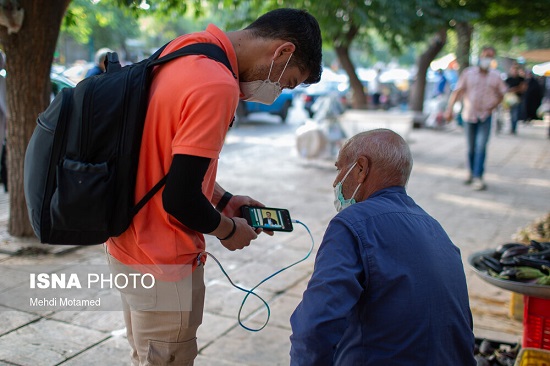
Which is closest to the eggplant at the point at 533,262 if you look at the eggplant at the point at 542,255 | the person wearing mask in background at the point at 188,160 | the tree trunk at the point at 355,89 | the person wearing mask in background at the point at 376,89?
the eggplant at the point at 542,255

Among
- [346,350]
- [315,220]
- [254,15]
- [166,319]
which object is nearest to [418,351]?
[346,350]

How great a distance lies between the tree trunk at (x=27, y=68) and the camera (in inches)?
205

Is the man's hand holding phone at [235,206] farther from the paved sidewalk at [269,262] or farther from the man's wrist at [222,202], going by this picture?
the paved sidewalk at [269,262]

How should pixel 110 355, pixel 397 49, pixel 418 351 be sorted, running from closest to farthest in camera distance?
pixel 418 351 → pixel 110 355 → pixel 397 49

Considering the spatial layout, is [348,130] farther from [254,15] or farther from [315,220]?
[315,220]

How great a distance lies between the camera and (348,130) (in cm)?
1352

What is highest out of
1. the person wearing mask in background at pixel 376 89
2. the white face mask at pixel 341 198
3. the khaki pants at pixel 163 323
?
the white face mask at pixel 341 198

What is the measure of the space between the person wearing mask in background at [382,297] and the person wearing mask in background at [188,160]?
1.43 ft

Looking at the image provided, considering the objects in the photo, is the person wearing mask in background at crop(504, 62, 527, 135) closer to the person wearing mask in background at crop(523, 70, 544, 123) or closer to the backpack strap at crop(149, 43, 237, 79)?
the person wearing mask in background at crop(523, 70, 544, 123)

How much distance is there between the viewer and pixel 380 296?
6.29ft

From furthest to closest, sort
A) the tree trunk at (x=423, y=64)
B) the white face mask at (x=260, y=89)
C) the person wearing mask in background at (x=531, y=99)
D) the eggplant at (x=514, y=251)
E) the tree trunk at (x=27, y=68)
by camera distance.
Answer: the person wearing mask in background at (x=531, y=99), the tree trunk at (x=423, y=64), the tree trunk at (x=27, y=68), the eggplant at (x=514, y=251), the white face mask at (x=260, y=89)

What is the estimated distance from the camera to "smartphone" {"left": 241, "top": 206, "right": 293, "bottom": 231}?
250 centimetres

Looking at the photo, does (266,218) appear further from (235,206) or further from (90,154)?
(90,154)

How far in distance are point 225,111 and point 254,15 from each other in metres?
9.30
